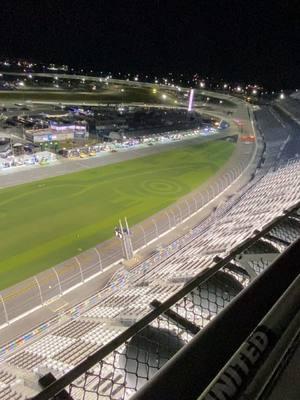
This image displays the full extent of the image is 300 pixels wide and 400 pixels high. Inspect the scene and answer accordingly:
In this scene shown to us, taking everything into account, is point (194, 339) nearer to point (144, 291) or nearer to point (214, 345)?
point (214, 345)

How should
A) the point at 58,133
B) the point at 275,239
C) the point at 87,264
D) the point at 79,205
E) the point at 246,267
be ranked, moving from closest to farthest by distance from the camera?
1. the point at 246,267
2. the point at 275,239
3. the point at 87,264
4. the point at 79,205
5. the point at 58,133

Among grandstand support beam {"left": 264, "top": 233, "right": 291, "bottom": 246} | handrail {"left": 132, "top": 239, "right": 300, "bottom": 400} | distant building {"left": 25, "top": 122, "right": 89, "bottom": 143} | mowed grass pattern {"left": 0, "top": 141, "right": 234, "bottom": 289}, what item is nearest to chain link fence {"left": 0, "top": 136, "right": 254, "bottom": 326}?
mowed grass pattern {"left": 0, "top": 141, "right": 234, "bottom": 289}

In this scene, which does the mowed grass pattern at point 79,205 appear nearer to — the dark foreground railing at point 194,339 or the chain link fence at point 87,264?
the chain link fence at point 87,264

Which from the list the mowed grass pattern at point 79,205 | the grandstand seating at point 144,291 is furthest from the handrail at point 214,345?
the mowed grass pattern at point 79,205

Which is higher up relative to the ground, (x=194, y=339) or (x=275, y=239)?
(x=194, y=339)

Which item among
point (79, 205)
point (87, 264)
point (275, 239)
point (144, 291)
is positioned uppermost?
point (275, 239)

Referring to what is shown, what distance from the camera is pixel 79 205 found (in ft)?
70.0

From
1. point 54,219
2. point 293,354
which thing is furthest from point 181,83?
point 293,354

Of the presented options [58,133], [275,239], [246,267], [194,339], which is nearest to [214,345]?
[194,339]

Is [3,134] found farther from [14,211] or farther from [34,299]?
[34,299]

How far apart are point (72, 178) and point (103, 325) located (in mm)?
18455

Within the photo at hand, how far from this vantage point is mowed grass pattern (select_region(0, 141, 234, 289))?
15914 mm

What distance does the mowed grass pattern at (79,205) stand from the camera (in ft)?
52.2

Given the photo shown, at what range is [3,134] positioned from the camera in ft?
115
